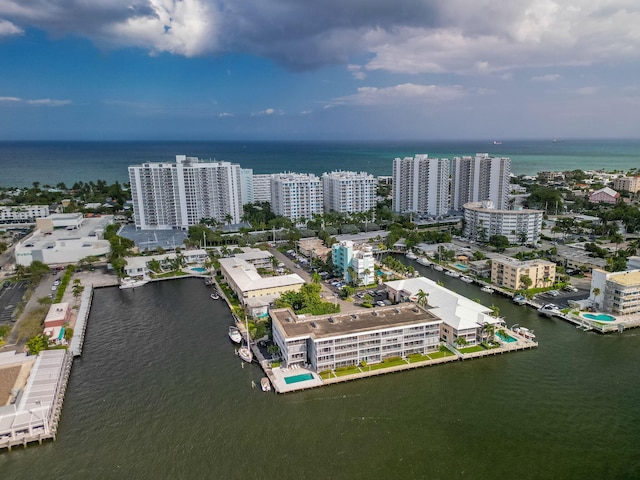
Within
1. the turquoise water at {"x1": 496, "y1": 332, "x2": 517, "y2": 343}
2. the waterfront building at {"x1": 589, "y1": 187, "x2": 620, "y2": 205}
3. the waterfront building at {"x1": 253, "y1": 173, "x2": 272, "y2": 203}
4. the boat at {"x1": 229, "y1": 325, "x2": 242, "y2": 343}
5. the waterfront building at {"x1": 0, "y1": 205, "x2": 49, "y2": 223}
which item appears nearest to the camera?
the turquoise water at {"x1": 496, "y1": 332, "x2": 517, "y2": 343}

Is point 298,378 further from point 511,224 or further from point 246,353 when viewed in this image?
point 511,224

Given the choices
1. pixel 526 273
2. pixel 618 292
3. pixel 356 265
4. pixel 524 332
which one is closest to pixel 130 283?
pixel 356 265

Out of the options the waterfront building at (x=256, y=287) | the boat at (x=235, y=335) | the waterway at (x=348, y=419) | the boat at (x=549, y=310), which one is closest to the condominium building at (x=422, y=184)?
the boat at (x=549, y=310)

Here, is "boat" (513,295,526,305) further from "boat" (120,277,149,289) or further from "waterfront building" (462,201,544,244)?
"boat" (120,277,149,289)

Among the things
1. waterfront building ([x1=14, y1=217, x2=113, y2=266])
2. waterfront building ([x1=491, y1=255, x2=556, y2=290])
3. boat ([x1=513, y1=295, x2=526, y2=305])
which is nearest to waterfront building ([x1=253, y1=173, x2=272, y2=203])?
waterfront building ([x1=14, y1=217, x2=113, y2=266])

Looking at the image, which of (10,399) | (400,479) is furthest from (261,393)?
(10,399)
